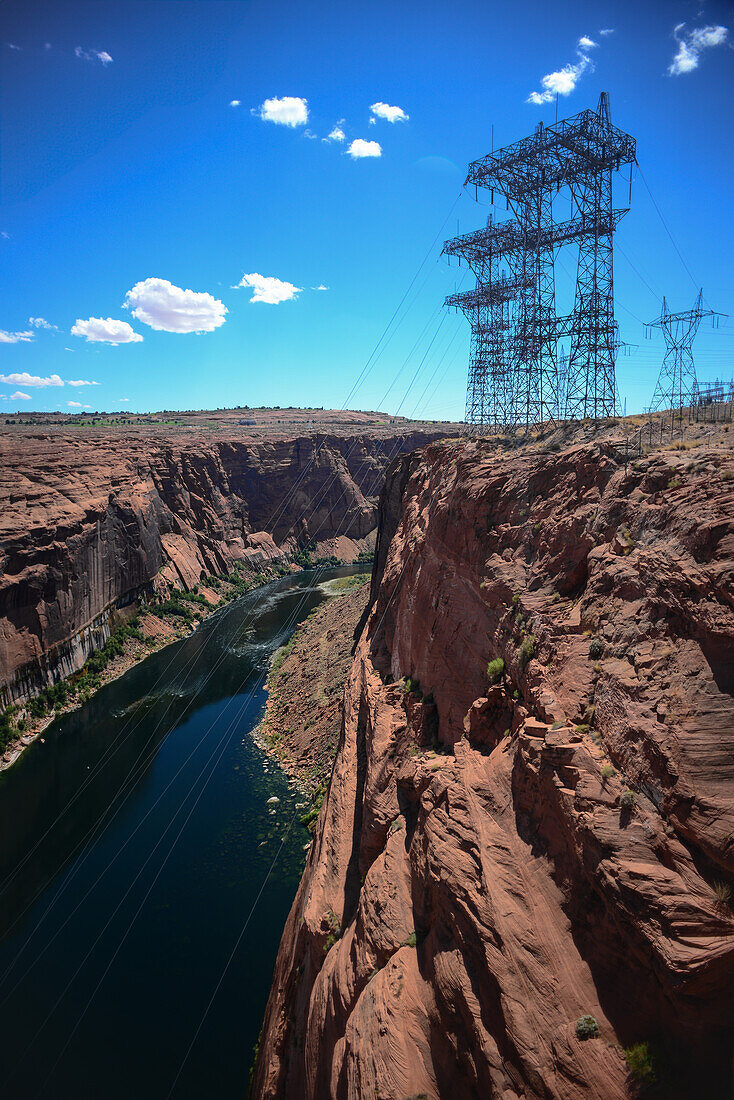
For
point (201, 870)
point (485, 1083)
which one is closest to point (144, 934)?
point (201, 870)

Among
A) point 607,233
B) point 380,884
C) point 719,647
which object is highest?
point 607,233

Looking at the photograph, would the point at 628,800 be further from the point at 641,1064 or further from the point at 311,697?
the point at 311,697

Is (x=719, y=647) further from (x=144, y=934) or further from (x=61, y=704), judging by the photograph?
(x=61, y=704)

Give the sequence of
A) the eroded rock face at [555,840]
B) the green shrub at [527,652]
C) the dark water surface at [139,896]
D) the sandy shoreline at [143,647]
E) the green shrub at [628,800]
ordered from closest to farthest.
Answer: the eroded rock face at [555,840], the green shrub at [628,800], the green shrub at [527,652], the dark water surface at [139,896], the sandy shoreline at [143,647]

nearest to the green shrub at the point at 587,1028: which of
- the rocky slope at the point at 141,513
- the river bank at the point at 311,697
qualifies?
the river bank at the point at 311,697

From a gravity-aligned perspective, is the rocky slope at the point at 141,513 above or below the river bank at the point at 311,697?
above

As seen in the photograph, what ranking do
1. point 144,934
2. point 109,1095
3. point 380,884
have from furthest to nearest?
point 144,934
point 109,1095
point 380,884

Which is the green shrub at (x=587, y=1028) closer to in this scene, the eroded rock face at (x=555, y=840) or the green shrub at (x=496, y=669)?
the eroded rock face at (x=555, y=840)
